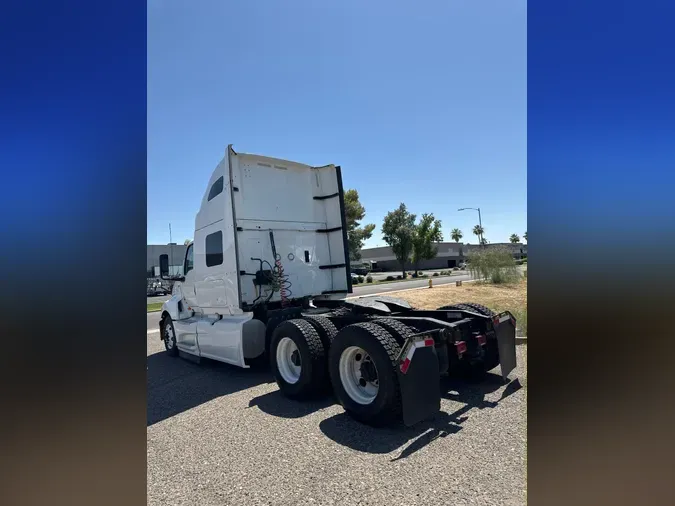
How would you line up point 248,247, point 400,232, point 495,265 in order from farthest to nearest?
point 400,232
point 495,265
point 248,247

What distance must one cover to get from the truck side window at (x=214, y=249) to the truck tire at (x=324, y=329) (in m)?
2.18

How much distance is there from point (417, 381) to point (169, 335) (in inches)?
261

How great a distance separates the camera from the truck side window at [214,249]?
7.02 metres

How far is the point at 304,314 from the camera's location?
6.38m

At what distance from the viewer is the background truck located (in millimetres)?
4301

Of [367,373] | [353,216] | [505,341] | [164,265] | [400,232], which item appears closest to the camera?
[367,373]

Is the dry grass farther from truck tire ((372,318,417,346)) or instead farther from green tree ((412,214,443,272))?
green tree ((412,214,443,272))

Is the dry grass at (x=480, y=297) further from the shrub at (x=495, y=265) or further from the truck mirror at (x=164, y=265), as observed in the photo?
the truck mirror at (x=164, y=265)

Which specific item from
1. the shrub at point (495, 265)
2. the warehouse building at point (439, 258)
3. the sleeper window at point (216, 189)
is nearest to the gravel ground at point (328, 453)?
the sleeper window at point (216, 189)

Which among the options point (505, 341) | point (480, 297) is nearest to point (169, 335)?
point (505, 341)

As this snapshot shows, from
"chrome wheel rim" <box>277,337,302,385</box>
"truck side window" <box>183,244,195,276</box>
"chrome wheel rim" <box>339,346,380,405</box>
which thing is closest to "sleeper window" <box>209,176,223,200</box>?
"truck side window" <box>183,244,195,276</box>

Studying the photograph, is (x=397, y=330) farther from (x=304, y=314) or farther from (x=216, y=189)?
(x=216, y=189)

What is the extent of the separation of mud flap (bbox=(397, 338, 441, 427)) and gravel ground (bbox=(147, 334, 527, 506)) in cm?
23
